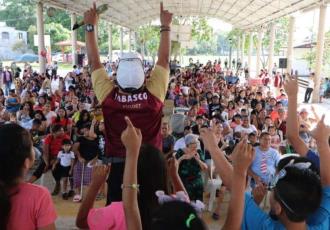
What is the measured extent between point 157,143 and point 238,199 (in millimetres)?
858

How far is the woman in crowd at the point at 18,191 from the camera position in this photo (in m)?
1.50

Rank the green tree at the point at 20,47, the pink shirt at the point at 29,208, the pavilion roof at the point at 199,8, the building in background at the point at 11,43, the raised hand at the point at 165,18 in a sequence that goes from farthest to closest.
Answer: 1. the building in background at the point at 11,43
2. the green tree at the point at 20,47
3. the pavilion roof at the point at 199,8
4. the raised hand at the point at 165,18
5. the pink shirt at the point at 29,208

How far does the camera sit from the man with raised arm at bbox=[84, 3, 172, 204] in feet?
6.98

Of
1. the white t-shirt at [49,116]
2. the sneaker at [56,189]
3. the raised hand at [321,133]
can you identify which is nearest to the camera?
the raised hand at [321,133]

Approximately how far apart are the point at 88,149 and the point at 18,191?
4.22 m

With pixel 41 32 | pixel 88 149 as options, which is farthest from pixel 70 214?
A: pixel 41 32

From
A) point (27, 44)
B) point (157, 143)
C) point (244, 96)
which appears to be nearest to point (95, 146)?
point (157, 143)

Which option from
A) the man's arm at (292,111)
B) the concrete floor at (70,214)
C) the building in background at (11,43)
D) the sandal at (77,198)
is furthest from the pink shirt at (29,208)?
the building in background at (11,43)

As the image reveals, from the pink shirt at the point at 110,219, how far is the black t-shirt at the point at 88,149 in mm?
4076

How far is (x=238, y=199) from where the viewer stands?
4.73 feet

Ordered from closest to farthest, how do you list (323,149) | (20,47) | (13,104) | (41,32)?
(323,149) < (13,104) < (41,32) < (20,47)

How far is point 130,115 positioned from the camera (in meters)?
2.12

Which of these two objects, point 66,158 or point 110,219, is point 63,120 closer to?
point 66,158

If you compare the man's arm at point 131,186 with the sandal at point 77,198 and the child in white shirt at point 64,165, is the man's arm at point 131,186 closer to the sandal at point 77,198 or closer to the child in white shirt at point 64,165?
the sandal at point 77,198
